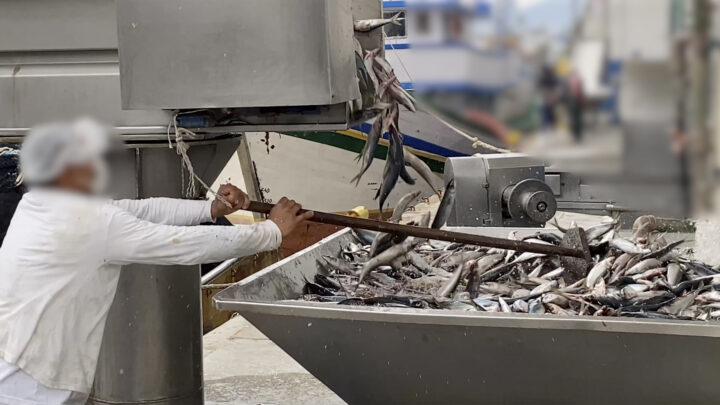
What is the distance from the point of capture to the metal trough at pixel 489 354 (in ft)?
10.7

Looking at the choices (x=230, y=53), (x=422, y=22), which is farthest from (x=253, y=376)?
(x=422, y=22)

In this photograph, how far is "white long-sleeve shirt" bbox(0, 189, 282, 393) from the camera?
275cm

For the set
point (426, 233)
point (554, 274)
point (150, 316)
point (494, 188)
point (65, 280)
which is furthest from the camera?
point (494, 188)

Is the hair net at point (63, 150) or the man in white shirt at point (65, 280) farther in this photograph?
the man in white shirt at point (65, 280)

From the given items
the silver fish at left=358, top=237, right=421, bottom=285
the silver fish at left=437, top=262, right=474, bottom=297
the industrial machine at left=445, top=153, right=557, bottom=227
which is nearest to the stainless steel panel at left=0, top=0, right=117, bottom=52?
the silver fish at left=358, top=237, right=421, bottom=285

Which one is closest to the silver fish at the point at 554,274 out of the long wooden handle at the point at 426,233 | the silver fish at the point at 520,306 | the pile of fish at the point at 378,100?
the long wooden handle at the point at 426,233

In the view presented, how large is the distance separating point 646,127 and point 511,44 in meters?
0.13

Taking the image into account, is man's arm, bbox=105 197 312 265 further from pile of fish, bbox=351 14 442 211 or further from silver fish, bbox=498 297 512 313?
silver fish, bbox=498 297 512 313

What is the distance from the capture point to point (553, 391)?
354 cm

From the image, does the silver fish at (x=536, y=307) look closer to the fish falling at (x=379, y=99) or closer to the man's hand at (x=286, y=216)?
the fish falling at (x=379, y=99)

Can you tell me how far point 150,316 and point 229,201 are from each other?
0.71 metres

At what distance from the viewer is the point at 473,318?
3328mm

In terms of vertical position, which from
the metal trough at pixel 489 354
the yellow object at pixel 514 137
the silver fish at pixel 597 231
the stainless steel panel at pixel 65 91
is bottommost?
the metal trough at pixel 489 354

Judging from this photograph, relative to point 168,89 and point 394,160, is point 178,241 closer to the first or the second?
point 168,89
